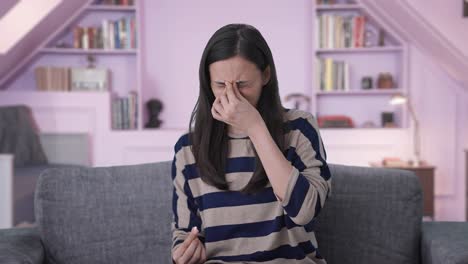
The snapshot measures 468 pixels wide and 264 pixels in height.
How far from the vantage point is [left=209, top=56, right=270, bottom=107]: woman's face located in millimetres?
1300

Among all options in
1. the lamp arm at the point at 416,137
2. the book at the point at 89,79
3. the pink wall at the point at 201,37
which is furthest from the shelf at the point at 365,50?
the book at the point at 89,79

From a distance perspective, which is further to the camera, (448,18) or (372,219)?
(448,18)

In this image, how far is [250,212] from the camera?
1.33 m

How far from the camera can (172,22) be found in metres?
4.70

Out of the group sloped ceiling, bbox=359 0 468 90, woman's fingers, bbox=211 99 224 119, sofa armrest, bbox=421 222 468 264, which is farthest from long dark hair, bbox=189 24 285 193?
sloped ceiling, bbox=359 0 468 90

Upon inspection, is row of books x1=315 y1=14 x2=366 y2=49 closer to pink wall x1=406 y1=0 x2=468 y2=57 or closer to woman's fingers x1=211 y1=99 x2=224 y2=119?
pink wall x1=406 y1=0 x2=468 y2=57

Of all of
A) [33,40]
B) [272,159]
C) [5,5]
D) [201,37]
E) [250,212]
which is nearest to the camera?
[272,159]

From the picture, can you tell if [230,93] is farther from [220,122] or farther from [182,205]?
[182,205]

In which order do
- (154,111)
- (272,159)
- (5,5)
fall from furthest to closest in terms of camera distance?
1. (154,111)
2. (5,5)
3. (272,159)

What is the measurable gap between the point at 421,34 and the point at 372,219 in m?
2.88

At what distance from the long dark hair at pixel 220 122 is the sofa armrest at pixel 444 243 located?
0.45 meters

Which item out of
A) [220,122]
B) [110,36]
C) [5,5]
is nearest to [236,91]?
[220,122]

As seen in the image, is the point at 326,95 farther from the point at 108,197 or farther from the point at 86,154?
the point at 108,197

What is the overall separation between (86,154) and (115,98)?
52 cm
